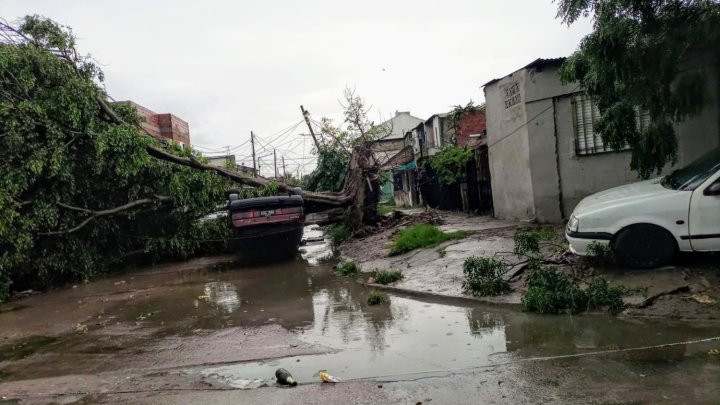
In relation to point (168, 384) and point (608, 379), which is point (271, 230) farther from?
point (608, 379)

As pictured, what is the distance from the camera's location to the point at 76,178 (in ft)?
38.5

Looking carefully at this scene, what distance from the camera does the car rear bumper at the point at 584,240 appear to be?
6.26 meters

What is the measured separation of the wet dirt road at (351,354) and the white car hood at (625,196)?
151 centimetres

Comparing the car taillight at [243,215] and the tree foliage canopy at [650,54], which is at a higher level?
the tree foliage canopy at [650,54]

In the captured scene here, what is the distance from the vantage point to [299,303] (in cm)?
790

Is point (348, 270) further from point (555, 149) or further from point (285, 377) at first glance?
point (285, 377)

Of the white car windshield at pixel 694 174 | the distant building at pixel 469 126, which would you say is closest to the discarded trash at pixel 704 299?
the white car windshield at pixel 694 174

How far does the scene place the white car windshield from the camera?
587 centimetres

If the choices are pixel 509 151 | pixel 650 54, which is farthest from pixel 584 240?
pixel 509 151

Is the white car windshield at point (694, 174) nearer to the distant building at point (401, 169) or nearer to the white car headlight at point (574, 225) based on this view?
the white car headlight at point (574, 225)

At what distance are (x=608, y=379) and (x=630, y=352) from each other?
716mm

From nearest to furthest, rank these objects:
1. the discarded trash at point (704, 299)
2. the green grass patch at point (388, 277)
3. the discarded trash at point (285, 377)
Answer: the discarded trash at point (285, 377) < the discarded trash at point (704, 299) < the green grass patch at point (388, 277)

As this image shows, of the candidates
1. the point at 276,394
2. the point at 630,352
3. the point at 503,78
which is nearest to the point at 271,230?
the point at 503,78

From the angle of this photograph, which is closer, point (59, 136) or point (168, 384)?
point (168, 384)
